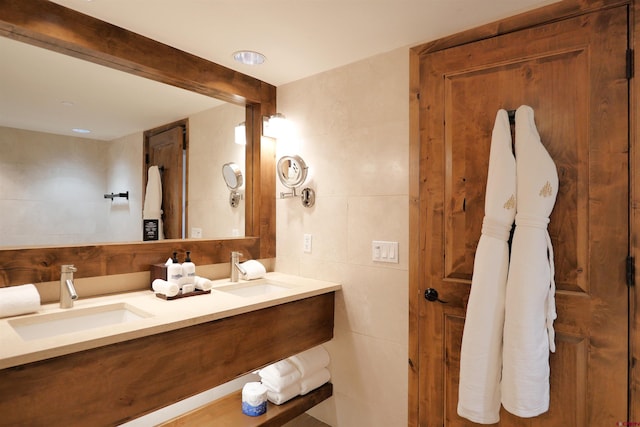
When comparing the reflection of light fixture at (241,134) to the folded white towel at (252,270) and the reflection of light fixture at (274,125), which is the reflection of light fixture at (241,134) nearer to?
the reflection of light fixture at (274,125)

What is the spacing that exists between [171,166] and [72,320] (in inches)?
37.0

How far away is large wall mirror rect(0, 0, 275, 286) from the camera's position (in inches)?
59.7

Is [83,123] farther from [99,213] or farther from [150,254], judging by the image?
[150,254]

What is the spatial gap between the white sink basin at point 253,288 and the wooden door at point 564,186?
974 millimetres

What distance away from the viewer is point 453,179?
170 cm

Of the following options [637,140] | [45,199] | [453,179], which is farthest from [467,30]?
[45,199]

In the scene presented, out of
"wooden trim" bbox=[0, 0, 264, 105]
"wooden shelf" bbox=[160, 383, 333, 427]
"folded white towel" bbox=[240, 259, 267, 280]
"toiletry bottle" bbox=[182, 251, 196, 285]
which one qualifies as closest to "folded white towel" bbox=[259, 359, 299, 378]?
"wooden shelf" bbox=[160, 383, 333, 427]

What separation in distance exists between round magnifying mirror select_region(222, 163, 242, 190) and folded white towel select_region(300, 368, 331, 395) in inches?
→ 50.3

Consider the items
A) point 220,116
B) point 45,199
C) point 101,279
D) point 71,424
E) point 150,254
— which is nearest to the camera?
point 71,424

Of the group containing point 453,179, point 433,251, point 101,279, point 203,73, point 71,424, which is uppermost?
point 203,73

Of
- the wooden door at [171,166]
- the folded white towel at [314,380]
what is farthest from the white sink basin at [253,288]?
the folded white towel at [314,380]

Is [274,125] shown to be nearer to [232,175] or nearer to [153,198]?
[232,175]

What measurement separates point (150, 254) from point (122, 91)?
2.87 feet

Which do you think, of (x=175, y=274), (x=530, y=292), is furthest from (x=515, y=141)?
(x=175, y=274)
